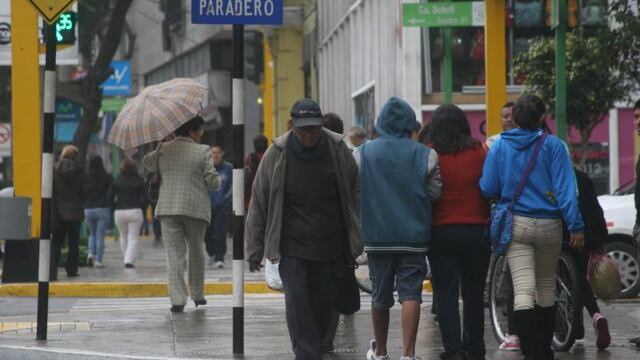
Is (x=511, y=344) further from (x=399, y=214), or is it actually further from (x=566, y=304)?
(x=399, y=214)

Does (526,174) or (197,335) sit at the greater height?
(526,174)

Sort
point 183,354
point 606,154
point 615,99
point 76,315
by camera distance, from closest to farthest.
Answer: point 183,354 < point 76,315 < point 615,99 < point 606,154

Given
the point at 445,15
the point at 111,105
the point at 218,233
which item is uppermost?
the point at 111,105

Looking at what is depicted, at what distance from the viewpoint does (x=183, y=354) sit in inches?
439

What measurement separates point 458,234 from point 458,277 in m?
0.35

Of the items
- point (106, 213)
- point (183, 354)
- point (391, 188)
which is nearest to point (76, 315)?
point (183, 354)

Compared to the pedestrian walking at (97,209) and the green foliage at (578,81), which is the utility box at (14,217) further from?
the green foliage at (578,81)

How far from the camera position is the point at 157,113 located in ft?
49.9

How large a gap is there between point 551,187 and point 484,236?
1.97 ft

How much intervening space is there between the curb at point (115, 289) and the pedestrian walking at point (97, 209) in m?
5.01

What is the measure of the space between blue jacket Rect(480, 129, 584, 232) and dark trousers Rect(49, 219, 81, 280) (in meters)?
11.1

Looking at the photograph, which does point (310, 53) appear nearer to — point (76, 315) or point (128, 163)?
point (128, 163)

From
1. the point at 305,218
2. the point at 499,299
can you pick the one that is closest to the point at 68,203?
the point at 499,299

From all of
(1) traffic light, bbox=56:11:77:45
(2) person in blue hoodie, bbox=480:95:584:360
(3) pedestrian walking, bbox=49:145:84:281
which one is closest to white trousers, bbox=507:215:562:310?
(2) person in blue hoodie, bbox=480:95:584:360
